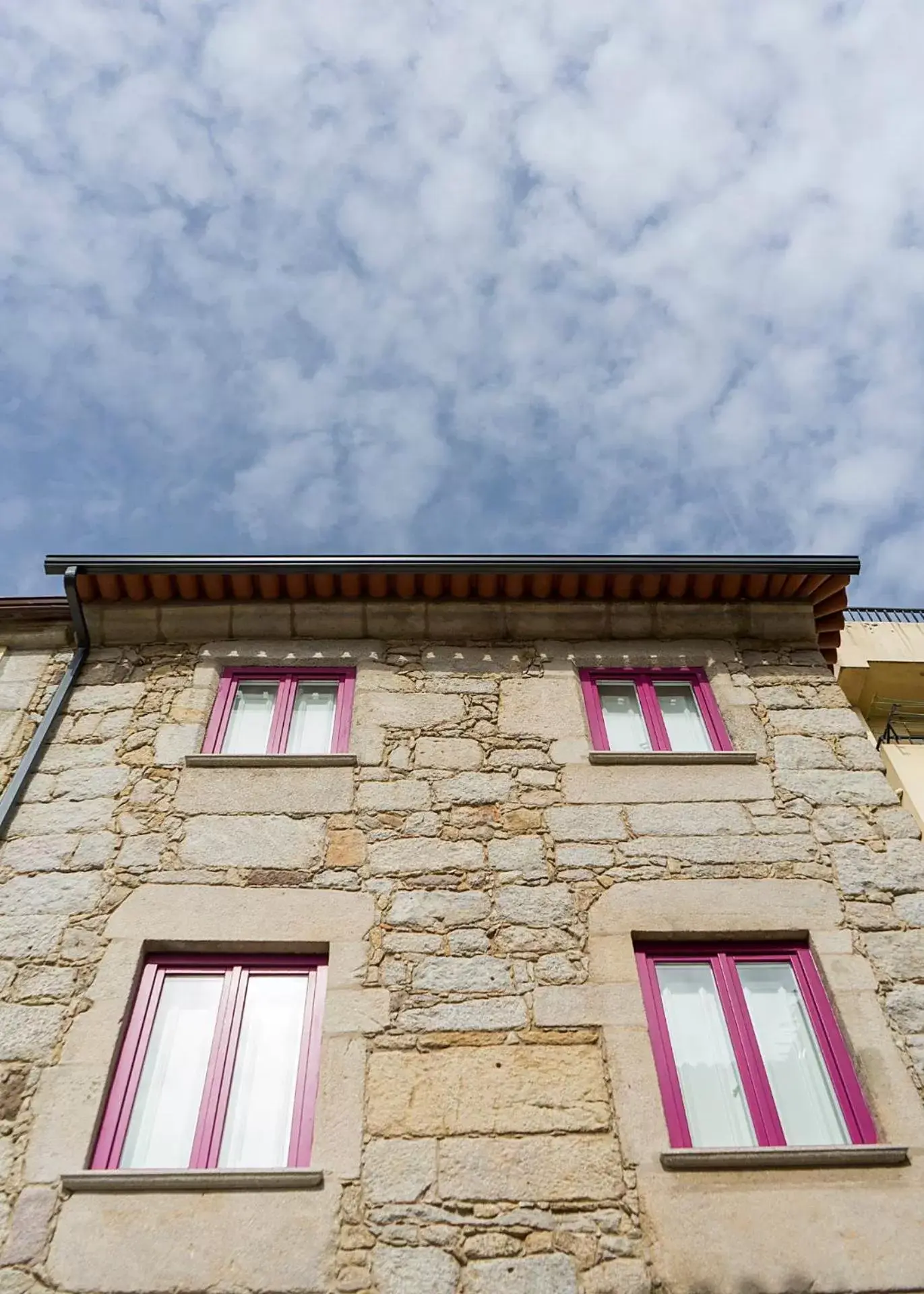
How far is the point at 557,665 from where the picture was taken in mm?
7121

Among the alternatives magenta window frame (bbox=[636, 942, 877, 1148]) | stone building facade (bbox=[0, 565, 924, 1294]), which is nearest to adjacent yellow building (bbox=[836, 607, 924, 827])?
stone building facade (bbox=[0, 565, 924, 1294])

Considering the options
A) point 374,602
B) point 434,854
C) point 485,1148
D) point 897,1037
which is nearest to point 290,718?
point 374,602

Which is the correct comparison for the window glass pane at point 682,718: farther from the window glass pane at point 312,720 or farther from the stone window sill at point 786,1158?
the stone window sill at point 786,1158

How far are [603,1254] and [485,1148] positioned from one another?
2.23 feet

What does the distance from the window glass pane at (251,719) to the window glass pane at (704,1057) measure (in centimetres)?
317

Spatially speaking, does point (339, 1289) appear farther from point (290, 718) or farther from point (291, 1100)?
point (290, 718)

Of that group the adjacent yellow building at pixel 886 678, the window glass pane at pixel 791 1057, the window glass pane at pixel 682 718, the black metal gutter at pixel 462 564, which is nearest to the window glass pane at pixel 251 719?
the black metal gutter at pixel 462 564

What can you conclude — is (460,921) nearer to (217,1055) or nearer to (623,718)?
(217,1055)

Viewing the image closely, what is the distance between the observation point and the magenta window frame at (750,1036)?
4621mm

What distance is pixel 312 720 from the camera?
22.4ft

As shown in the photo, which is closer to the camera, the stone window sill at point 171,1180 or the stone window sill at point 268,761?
the stone window sill at point 171,1180

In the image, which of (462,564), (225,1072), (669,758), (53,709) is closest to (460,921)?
(225,1072)

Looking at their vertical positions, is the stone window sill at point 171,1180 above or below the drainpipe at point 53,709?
below

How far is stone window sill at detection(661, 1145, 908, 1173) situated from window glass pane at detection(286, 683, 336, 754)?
132 inches
